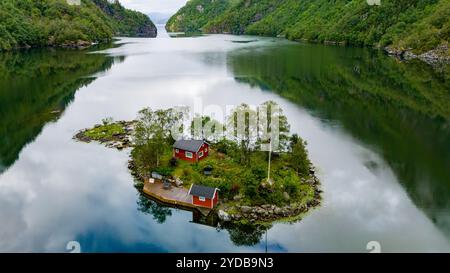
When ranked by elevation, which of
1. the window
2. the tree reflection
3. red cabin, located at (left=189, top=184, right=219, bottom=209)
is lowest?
the tree reflection

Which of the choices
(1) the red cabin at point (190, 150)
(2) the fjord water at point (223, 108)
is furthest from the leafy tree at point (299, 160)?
(1) the red cabin at point (190, 150)

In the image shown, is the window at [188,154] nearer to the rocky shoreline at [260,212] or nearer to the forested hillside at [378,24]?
the rocky shoreline at [260,212]

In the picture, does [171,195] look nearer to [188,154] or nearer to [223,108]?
[188,154]

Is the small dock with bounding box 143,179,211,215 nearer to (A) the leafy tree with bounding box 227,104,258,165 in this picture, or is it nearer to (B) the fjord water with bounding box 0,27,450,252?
(B) the fjord water with bounding box 0,27,450,252

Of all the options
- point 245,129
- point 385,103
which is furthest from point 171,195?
point 385,103

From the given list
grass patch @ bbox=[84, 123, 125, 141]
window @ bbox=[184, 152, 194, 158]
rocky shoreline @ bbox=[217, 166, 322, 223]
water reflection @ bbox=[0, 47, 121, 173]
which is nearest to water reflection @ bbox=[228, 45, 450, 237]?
rocky shoreline @ bbox=[217, 166, 322, 223]
